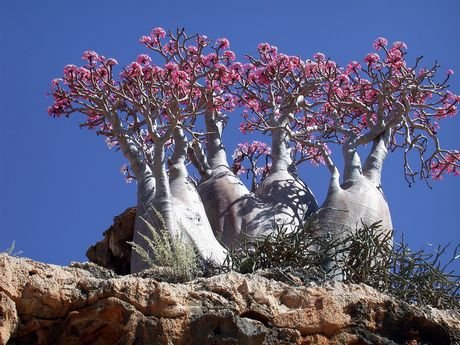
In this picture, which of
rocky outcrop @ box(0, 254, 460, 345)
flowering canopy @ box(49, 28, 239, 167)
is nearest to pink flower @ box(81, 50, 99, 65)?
flowering canopy @ box(49, 28, 239, 167)

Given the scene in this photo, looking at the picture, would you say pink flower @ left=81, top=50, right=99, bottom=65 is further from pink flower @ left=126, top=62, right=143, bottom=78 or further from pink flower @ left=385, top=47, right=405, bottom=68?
pink flower @ left=385, top=47, right=405, bottom=68

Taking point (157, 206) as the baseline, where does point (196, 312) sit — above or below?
below

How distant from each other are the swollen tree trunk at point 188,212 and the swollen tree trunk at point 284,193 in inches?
22.3

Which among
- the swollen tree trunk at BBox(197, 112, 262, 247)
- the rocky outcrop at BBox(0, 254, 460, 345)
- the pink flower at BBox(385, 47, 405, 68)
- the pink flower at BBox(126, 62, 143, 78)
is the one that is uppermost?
the pink flower at BBox(385, 47, 405, 68)

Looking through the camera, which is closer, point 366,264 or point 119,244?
point 366,264

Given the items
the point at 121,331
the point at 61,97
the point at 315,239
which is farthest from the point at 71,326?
the point at 61,97

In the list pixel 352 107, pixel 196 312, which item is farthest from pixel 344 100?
pixel 196 312

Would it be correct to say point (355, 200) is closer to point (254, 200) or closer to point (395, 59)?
point (254, 200)

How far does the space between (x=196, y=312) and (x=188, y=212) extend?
9.73 ft

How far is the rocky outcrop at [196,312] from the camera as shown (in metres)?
4.46

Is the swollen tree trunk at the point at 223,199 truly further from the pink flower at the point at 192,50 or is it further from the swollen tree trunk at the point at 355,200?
the pink flower at the point at 192,50

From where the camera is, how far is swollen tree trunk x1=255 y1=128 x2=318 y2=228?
7.99 meters

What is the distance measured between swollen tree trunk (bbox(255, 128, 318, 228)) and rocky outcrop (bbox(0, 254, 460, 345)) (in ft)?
8.58

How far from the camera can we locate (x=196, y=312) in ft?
15.3
